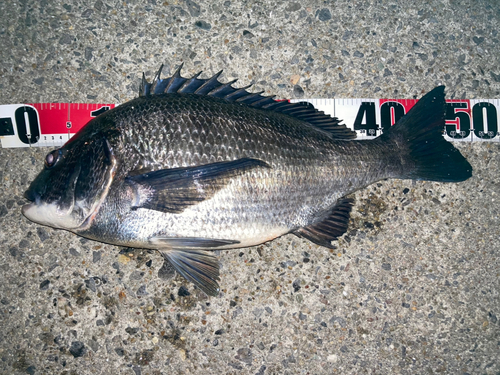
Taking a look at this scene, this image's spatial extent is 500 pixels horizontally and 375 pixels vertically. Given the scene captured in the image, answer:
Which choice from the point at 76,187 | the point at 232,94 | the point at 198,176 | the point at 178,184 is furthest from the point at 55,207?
the point at 232,94

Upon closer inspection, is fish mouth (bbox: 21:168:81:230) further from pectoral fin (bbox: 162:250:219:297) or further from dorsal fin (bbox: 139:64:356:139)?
dorsal fin (bbox: 139:64:356:139)

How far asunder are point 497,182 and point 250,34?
7.27 ft

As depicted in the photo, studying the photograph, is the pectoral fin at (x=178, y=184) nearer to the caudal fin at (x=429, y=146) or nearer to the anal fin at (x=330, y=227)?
the anal fin at (x=330, y=227)

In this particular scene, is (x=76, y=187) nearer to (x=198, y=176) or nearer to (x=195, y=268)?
(x=198, y=176)

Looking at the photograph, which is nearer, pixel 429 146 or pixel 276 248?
pixel 429 146

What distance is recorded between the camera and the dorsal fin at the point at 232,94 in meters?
2.36

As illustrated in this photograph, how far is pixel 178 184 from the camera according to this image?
6.73 ft

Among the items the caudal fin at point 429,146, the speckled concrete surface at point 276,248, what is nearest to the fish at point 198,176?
the caudal fin at point 429,146

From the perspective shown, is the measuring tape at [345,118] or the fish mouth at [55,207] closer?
the fish mouth at [55,207]

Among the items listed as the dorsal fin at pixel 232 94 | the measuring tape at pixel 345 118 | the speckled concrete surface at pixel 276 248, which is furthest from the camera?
the measuring tape at pixel 345 118

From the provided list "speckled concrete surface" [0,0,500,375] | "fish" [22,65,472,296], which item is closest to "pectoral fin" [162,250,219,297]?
"fish" [22,65,472,296]

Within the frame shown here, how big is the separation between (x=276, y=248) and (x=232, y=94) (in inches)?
44.7

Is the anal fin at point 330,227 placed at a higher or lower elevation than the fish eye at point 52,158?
lower

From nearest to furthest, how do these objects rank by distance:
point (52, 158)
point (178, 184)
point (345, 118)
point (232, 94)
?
point (178, 184), point (52, 158), point (232, 94), point (345, 118)
